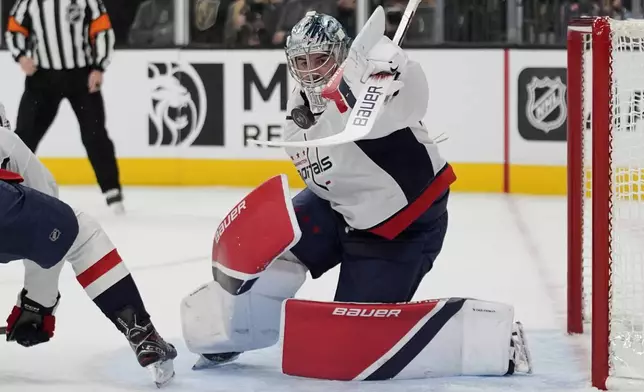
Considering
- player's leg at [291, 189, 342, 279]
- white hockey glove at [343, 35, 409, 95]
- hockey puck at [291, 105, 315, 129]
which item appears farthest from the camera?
player's leg at [291, 189, 342, 279]

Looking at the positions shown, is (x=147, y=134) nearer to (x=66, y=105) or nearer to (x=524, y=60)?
(x=66, y=105)

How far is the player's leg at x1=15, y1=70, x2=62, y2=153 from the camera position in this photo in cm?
574

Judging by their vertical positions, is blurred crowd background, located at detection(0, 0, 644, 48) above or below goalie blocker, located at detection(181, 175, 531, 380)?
above

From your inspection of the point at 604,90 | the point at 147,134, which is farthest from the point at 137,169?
the point at 604,90

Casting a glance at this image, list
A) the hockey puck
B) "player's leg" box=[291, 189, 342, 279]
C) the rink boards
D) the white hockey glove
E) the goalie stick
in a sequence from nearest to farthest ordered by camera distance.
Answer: the goalie stick, the white hockey glove, the hockey puck, "player's leg" box=[291, 189, 342, 279], the rink boards

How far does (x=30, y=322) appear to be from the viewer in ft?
9.09

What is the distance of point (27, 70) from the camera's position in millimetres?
5746

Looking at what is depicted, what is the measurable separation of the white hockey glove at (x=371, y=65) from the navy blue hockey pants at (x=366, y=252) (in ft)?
1.60

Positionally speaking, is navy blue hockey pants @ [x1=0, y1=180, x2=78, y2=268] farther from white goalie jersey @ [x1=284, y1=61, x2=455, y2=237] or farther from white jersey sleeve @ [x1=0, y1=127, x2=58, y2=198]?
white goalie jersey @ [x1=284, y1=61, x2=455, y2=237]

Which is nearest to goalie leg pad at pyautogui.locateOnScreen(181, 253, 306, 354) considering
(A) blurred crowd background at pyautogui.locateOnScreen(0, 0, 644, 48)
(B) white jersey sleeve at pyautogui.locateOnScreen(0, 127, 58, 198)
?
(B) white jersey sleeve at pyautogui.locateOnScreen(0, 127, 58, 198)

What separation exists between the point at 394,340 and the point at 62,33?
3489 mm

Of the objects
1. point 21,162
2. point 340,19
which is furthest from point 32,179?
point 340,19

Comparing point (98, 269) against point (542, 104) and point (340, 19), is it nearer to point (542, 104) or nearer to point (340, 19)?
point (542, 104)

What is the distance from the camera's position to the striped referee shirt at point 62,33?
18.6ft
